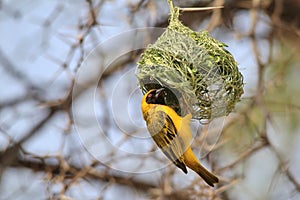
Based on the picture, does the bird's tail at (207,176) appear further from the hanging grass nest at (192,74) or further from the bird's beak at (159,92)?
the bird's beak at (159,92)

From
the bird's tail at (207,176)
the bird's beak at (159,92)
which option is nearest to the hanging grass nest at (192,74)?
the bird's beak at (159,92)

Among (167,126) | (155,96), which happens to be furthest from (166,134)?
(155,96)

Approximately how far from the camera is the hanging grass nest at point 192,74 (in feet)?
7.39

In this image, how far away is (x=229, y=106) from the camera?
236cm

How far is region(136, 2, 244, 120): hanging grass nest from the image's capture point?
2252mm

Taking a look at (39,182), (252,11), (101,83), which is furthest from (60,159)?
(252,11)

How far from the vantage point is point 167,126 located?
7.70 feet

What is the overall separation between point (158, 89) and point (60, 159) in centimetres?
177

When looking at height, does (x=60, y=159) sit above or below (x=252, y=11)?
below

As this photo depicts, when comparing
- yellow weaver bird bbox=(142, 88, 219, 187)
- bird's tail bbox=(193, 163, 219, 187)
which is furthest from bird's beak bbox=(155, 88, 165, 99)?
bird's tail bbox=(193, 163, 219, 187)

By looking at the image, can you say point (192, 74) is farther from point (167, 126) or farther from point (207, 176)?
point (207, 176)

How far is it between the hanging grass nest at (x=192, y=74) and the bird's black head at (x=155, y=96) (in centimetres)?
2

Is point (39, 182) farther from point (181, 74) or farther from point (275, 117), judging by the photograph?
point (181, 74)

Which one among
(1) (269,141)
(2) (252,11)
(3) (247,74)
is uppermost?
(2) (252,11)
